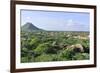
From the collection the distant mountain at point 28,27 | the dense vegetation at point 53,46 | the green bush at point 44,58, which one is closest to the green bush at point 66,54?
the dense vegetation at point 53,46

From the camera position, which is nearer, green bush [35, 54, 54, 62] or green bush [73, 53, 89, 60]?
green bush [35, 54, 54, 62]

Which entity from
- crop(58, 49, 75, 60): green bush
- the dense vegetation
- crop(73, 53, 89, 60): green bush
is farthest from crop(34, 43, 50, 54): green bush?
crop(73, 53, 89, 60): green bush

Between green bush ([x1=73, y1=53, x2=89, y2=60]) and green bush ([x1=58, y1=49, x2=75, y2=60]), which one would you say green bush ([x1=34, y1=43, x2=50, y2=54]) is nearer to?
green bush ([x1=58, y1=49, x2=75, y2=60])

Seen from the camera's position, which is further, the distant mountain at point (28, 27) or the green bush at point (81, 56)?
the green bush at point (81, 56)

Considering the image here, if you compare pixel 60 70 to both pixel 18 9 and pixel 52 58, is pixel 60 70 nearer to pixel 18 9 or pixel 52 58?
pixel 52 58

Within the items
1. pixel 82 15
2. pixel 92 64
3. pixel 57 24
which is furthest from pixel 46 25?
pixel 92 64

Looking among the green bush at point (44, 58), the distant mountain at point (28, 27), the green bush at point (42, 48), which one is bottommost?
the green bush at point (44, 58)

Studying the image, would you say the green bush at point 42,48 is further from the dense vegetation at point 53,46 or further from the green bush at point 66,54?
the green bush at point 66,54

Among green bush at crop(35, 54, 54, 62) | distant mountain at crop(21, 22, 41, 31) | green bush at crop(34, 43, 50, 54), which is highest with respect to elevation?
distant mountain at crop(21, 22, 41, 31)
